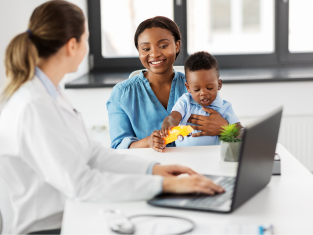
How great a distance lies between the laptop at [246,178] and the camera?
34.2 inches

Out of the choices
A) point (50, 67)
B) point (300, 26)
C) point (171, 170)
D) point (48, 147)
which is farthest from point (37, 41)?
point (300, 26)

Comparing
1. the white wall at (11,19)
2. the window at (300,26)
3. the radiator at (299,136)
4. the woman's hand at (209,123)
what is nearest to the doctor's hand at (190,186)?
the woman's hand at (209,123)

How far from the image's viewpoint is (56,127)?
962 mm

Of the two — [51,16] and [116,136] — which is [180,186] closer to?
[51,16]

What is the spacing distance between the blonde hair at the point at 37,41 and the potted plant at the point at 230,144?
1.98 feet

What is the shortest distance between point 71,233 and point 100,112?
1936mm

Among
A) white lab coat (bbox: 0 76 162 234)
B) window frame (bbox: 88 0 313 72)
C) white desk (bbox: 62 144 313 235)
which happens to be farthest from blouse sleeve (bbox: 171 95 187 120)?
window frame (bbox: 88 0 313 72)

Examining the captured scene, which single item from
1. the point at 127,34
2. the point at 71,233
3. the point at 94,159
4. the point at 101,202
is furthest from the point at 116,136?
the point at 127,34

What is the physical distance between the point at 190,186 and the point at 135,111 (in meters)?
0.92

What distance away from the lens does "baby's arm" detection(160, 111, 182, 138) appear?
152cm

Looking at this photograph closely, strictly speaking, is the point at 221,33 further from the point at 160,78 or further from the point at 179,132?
the point at 179,132

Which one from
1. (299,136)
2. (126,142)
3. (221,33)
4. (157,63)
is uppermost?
(221,33)

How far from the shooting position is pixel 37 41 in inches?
41.6

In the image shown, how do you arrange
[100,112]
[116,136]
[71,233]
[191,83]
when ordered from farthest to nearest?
[100,112], [116,136], [191,83], [71,233]
